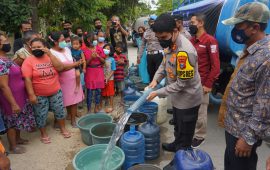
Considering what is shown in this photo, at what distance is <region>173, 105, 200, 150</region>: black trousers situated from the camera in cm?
291

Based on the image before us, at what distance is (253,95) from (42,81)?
292cm

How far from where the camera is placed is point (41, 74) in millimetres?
3578

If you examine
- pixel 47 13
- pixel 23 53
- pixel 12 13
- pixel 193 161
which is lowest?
pixel 193 161

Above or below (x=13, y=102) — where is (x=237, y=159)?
below

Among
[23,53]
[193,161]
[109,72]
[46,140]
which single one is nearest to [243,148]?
[193,161]

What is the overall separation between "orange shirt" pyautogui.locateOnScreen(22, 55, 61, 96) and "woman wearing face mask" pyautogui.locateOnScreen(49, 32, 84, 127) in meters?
0.31

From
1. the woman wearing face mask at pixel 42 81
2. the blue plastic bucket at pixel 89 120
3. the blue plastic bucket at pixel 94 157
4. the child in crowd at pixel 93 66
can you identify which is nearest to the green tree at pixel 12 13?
the child in crowd at pixel 93 66

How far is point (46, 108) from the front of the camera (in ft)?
12.4

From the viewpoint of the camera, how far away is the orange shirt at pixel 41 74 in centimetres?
349

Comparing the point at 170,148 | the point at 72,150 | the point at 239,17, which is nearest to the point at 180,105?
the point at 170,148

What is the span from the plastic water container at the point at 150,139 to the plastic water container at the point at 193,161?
3.37 ft

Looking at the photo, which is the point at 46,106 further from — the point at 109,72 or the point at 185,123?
the point at 185,123

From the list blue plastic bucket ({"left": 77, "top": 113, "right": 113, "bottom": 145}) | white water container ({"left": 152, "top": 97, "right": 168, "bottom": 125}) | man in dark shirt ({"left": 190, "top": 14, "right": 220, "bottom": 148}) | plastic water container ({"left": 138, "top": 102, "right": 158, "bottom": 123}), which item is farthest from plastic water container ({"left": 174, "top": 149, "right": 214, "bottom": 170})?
white water container ({"left": 152, "top": 97, "right": 168, "bottom": 125})

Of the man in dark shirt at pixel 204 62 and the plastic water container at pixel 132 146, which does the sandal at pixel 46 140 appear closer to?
the plastic water container at pixel 132 146
